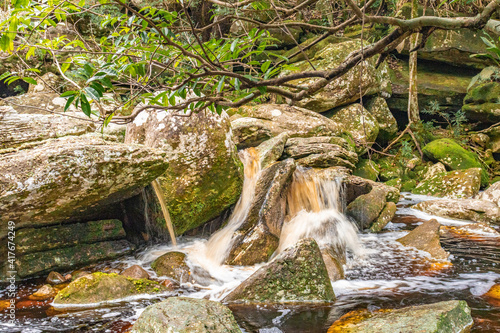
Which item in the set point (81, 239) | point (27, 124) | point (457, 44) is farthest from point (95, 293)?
point (457, 44)

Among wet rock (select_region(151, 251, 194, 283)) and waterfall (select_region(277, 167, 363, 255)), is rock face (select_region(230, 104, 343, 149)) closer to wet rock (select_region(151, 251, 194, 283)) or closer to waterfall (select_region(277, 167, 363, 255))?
waterfall (select_region(277, 167, 363, 255))

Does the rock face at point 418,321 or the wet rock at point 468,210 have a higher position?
the rock face at point 418,321

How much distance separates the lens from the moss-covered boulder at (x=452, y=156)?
1045 cm

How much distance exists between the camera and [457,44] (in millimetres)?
12914

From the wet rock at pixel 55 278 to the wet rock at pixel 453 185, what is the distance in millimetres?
9153

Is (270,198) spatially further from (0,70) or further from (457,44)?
(457,44)

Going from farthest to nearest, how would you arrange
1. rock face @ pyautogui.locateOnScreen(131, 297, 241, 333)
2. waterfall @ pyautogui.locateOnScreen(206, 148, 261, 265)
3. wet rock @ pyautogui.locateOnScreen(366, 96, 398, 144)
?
wet rock @ pyautogui.locateOnScreen(366, 96, 398, 144) → waterfall @ pyautogui.locateOnScreen(206, 148, 261, 265) → rock face @ pyautogui.locateOnScreen(131, 297, 241, 333)

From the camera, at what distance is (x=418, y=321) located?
9.49ft

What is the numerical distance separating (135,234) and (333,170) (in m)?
4.43

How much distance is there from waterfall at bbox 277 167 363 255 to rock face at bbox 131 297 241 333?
282 cm

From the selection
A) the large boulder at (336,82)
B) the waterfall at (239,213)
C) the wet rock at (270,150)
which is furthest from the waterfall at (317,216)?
the large boulder at (336,82)

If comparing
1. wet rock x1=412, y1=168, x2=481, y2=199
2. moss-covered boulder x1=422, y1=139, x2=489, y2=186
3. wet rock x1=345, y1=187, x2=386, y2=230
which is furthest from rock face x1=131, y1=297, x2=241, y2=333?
moss-covered boulder x1=422, y1=139, x2=489, y2=186

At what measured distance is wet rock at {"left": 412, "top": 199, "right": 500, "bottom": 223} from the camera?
7414 millimetres

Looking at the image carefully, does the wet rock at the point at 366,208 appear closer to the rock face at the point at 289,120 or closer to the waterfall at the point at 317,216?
the waterfall at the point at 317,216
